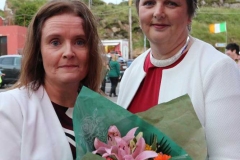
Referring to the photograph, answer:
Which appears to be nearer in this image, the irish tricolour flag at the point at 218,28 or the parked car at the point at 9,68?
the parked car at the point at 9,68

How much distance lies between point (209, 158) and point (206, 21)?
51.6 m

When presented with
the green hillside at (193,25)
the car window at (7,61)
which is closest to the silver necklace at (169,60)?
the car window at (7,61)

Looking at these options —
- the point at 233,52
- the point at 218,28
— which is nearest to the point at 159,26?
the point at 233,52

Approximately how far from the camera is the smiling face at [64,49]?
1732 millimetres

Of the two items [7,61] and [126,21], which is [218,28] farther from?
[126,21]

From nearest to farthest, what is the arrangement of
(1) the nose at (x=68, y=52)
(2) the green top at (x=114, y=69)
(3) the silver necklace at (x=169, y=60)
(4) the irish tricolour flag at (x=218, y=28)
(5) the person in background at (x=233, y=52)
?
(1) the nose at (x=68, y=52) < (3) the silver necklace at (x=169, y=60) < (5) the person in background at (x=233, y=52) < (2) the green top at (x=114, y=69) < (4) the irish tricolour flag at (x=218, y=28)

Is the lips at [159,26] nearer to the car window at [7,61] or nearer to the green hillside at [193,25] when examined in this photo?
the car window at [7,61]

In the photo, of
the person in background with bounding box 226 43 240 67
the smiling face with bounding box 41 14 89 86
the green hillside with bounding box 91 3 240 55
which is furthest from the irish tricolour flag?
the smiling face with bounding box 41 14 89 86

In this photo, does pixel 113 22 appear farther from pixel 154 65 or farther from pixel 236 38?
pixel 154 65

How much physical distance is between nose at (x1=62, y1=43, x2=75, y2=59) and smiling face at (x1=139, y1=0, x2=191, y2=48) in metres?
0.38

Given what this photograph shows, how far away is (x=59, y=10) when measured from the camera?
185cm

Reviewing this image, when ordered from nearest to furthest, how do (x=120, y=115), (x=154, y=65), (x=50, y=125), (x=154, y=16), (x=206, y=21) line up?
(x=120, y=115), (x=50, y=125), (x=154, y=16), (x=154, y=65), (x=206, y=21)

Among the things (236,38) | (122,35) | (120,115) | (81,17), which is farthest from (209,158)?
(236,38)

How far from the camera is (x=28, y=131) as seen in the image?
1.57 m
